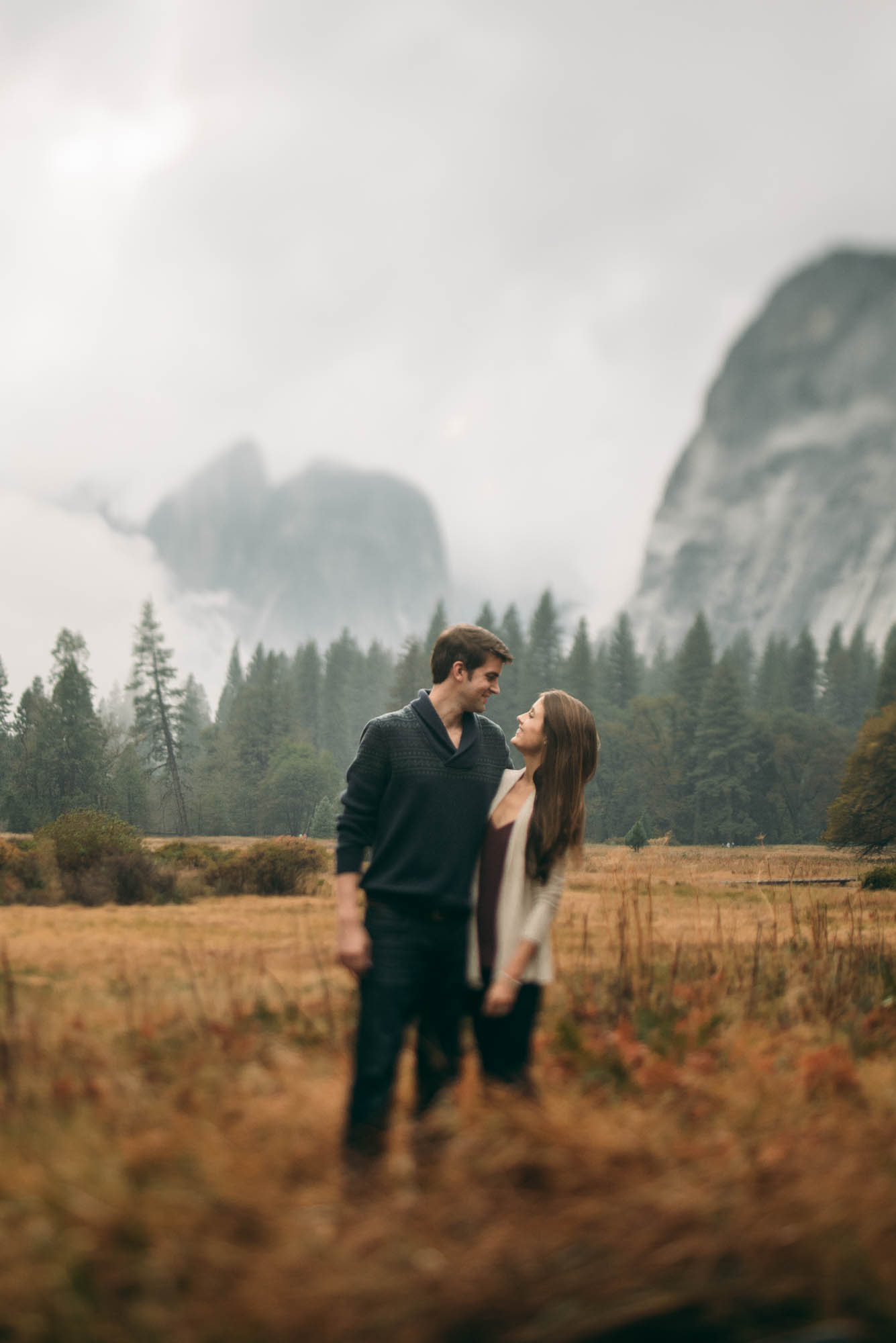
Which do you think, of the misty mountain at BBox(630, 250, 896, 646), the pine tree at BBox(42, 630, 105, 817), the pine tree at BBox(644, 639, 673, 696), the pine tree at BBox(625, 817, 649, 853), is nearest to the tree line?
the pine tree at BBox(42, 630, 105, 817)

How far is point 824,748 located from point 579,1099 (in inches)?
1763

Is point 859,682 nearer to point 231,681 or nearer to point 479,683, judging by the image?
point 231,681

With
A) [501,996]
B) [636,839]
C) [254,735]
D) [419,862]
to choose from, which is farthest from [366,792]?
[254,735]

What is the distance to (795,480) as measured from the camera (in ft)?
441

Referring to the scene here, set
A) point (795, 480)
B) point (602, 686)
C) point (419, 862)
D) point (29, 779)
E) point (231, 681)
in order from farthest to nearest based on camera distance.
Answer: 1. point (795, 480)
2. point (231, 681)
3. point (602, 686)
4. point (29, 779)
5. point (419, 862)

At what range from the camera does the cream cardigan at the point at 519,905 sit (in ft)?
10.5

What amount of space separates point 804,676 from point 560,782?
2284 inches

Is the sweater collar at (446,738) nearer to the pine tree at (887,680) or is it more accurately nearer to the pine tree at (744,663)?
the pine tree at (887,680)

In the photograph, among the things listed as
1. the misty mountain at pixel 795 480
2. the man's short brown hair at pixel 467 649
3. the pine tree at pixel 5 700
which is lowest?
the man's short brown hair at pixel 467 649

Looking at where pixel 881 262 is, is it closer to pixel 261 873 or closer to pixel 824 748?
pixel 824 748

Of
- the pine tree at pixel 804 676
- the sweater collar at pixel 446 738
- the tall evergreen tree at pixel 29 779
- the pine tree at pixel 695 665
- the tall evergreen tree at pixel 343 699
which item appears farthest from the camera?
the tall evergreen tree at pixel 343 699

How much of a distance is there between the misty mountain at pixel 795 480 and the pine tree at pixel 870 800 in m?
69.7

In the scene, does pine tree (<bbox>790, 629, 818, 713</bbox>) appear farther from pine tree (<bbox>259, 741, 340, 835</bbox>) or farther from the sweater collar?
the sweater collar

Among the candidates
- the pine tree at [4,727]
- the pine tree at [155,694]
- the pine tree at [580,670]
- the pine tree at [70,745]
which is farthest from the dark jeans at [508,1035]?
the pine tree at [580,670]
